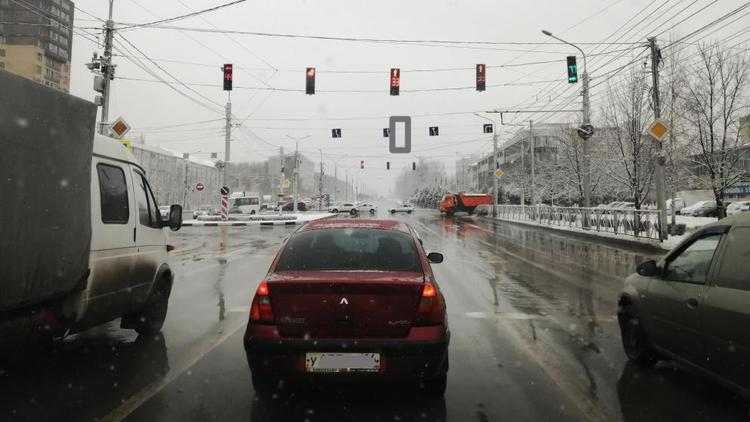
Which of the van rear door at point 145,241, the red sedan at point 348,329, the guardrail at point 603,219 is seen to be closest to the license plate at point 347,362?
the red sedan at point 348,329

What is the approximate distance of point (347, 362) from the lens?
3.41 meters

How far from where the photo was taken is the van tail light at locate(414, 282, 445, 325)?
3.53m

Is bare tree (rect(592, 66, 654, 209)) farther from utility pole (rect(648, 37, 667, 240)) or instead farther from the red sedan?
the red sedan

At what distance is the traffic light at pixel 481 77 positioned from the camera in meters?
18.4

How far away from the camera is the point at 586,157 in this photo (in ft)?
84.0

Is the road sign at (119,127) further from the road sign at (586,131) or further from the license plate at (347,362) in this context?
the road sign at (586,131)

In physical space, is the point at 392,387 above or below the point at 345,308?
below

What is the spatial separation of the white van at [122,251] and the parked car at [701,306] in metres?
5.12

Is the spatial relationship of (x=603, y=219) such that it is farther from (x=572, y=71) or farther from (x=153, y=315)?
(x=153, y=315)

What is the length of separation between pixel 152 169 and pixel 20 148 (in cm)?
10040

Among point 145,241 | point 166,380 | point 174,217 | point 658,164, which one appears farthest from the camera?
point 658,164

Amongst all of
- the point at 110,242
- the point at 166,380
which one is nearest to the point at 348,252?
the point at 166,380

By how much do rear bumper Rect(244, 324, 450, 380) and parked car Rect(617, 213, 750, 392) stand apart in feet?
6.44

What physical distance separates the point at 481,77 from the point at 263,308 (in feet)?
54.8
